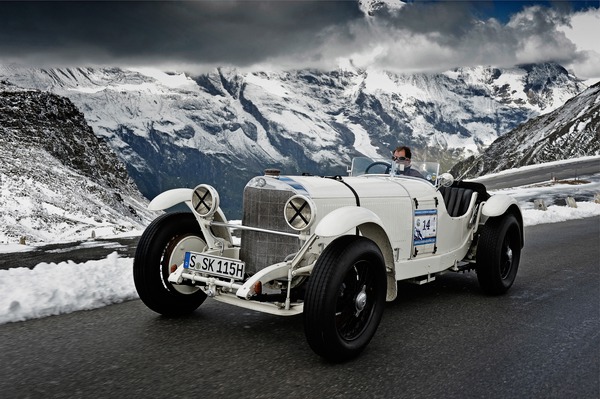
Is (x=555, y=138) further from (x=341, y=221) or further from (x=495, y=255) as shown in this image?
(x=341, y=221)

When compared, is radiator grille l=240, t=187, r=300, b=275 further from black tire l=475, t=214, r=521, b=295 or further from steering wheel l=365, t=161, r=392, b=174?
black tire l=475, t=214, r=521, b=295

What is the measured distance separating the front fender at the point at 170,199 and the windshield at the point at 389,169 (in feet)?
6.44

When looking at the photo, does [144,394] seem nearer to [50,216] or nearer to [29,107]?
[50,216]

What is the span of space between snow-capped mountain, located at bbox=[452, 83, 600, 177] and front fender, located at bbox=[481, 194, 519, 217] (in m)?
99.9

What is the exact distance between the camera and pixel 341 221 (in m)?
4.39

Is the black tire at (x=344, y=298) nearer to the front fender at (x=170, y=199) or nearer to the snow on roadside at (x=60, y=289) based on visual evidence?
the front fender at (x=170, y=199)

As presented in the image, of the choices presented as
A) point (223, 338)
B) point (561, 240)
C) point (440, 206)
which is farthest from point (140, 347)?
point (561, 240)

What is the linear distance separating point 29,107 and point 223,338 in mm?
145195

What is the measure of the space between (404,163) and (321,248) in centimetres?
227

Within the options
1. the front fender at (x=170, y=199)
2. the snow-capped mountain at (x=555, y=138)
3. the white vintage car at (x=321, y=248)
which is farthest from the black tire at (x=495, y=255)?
the snow-capped mountain at (x=555, y=138)

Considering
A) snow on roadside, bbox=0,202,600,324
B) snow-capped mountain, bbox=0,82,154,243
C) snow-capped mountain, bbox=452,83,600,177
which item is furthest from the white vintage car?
snow-capped mountain, bbox=452,83,600,177

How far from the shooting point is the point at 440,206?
6.26 meters

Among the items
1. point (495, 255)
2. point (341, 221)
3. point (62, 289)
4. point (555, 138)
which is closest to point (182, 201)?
point (62, 289)

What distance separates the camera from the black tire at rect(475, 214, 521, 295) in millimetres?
6367
